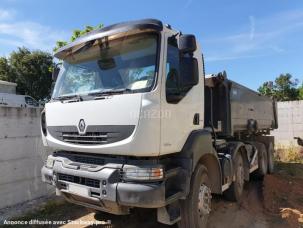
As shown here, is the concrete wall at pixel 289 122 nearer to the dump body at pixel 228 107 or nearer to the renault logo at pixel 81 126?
the dump body at pixel 228 107

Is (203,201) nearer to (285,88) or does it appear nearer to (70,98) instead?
(70,98)

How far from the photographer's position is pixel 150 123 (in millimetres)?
3715

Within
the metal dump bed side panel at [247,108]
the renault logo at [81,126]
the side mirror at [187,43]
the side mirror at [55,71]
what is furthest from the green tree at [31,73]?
the side mirror at [187,43]

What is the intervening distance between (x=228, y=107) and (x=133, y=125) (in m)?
2.98

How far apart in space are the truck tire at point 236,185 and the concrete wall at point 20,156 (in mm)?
3784

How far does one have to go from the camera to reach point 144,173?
12.3 ft

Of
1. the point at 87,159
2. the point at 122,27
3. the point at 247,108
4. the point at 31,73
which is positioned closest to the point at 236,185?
the point at 247,108

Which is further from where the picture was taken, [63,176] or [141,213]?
[141,213]

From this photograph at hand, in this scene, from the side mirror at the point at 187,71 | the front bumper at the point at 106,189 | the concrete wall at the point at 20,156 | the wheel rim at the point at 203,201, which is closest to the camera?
the front bumper at the point at 106,189

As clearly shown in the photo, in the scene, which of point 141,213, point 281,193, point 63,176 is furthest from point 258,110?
point 63,176

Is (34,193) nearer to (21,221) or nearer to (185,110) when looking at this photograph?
(21,221)

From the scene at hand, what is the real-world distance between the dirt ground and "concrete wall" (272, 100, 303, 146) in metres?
10.7

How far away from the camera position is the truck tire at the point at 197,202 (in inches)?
173

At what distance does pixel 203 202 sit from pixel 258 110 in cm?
464
